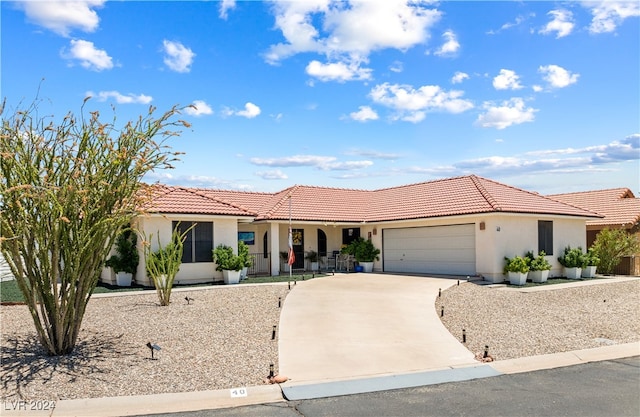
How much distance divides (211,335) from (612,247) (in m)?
22.9

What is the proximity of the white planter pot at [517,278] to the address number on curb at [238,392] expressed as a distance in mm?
15360

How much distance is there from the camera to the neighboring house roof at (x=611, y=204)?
2841cm

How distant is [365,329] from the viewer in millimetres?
11422

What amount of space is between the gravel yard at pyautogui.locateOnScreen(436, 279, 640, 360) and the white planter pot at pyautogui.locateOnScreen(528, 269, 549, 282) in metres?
1.85

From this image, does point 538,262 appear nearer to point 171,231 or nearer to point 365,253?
point 365,253

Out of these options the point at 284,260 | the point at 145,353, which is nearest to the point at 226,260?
the point at 284,260

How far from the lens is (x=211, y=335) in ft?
34.3

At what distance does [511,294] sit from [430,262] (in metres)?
6.91

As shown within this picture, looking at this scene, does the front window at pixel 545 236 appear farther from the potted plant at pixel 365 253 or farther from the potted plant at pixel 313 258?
the potted plant at pixel 313 258

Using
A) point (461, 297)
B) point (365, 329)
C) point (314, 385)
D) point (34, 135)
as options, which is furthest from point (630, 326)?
point (34, 135)

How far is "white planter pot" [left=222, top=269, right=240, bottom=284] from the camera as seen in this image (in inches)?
789

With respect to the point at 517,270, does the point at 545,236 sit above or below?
above

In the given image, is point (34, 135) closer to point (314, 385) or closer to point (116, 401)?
point (116, 401)

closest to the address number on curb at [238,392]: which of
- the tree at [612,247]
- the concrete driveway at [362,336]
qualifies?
the concrete driveway at [362,336]
